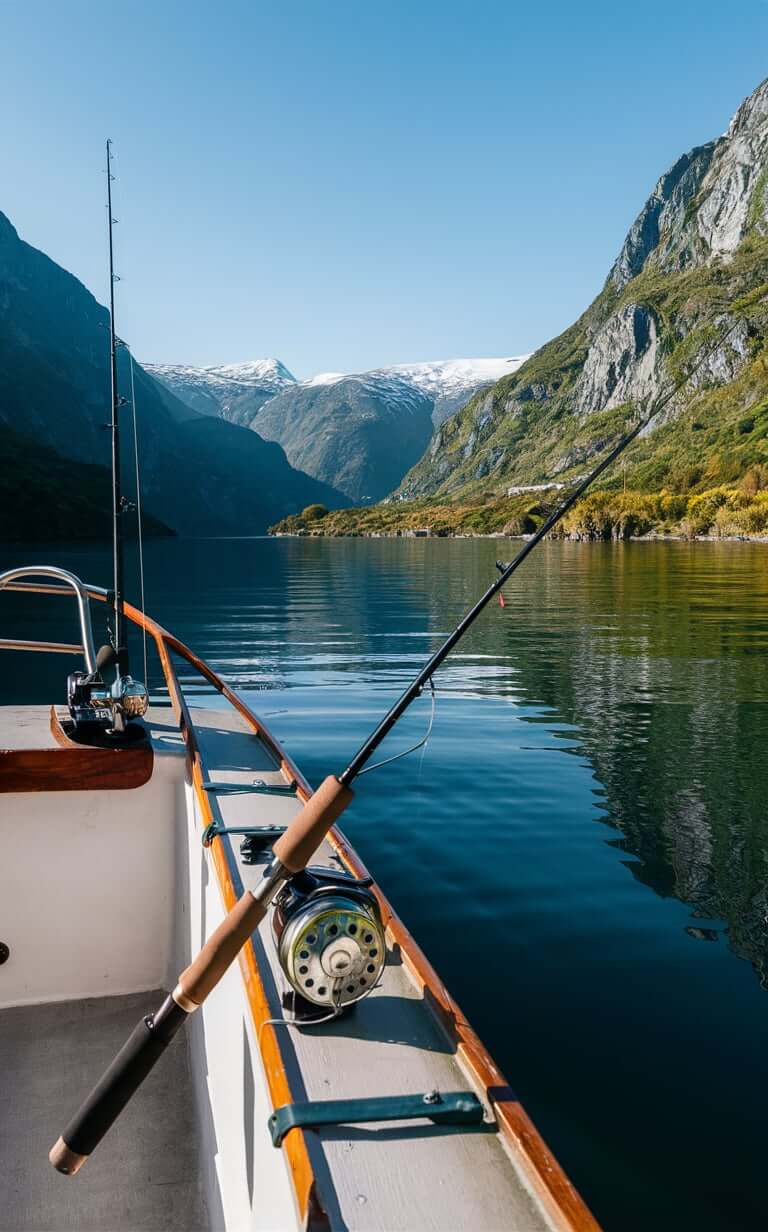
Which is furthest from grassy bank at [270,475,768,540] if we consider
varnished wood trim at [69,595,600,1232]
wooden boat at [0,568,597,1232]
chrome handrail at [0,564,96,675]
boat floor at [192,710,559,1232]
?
boat floor at [192,710,559,1232]

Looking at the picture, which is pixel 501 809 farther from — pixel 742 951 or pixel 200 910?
pixel 200 910

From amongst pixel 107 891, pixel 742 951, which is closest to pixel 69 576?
pixel 107 891

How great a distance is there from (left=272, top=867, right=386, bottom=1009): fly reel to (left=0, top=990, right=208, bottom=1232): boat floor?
162cm

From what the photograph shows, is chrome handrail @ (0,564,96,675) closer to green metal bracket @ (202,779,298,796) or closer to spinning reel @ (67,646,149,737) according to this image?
spinning reel @ (67,646,149,737)

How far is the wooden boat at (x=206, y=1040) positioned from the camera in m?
2.01

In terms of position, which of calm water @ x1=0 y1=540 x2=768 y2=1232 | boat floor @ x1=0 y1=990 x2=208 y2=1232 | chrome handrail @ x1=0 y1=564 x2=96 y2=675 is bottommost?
boat floor @ x1=0 y1=990 x2=208 y2=1232

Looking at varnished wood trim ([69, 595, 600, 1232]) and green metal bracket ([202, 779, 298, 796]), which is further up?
green metal bracket ([202, 779, 298, 796])

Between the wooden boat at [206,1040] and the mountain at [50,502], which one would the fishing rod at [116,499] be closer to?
the wooden boat at [206,1040]

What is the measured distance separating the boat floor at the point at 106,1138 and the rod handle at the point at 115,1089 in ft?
4.65

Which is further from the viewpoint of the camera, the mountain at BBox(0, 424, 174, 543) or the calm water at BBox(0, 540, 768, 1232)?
the mountain at BBox(0, 424, 174, 543)

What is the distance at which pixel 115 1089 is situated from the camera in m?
2.29

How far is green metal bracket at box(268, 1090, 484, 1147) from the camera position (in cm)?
212

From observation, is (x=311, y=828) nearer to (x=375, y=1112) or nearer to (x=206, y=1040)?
(x=375, y=1112)

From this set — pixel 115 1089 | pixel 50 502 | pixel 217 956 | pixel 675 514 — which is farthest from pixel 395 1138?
pixel 50 502
